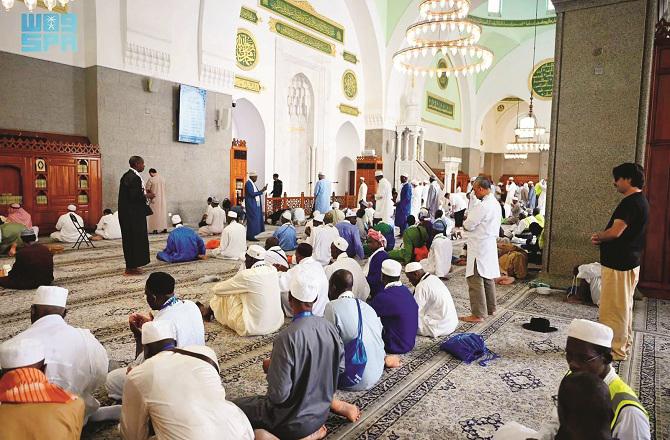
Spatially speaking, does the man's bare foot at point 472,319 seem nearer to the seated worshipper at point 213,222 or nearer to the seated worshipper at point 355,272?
the seated worshipper at point 355,272

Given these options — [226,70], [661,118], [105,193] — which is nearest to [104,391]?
[661,118]

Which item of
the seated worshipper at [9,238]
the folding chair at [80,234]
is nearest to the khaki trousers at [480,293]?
the seated worshipper at [9,238]

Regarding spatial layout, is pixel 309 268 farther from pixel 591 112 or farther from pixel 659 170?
pixel 659 170

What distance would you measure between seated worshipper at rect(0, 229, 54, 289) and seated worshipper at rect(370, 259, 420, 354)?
2.68 m

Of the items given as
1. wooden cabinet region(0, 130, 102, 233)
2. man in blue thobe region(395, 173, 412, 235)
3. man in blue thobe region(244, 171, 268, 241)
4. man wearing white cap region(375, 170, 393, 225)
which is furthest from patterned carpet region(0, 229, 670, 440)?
man wearing white cap region(375, 170, 393, 225)

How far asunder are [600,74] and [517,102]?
54.9ft

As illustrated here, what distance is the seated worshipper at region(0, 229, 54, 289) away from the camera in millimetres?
3537

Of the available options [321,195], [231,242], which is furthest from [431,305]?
[321,195]

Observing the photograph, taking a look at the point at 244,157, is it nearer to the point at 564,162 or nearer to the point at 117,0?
the point at 117,0

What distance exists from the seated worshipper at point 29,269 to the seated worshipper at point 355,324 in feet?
8.64

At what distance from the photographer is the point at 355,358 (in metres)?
2.01

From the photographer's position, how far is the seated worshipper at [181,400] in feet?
4.07

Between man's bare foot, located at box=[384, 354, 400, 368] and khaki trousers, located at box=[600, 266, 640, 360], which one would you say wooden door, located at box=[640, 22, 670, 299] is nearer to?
khaki trousers, located at box=[600, 266, 640, 360]

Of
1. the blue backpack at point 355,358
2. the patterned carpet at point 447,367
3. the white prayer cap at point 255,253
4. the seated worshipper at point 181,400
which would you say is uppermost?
the white prayer cap at point 255,253
